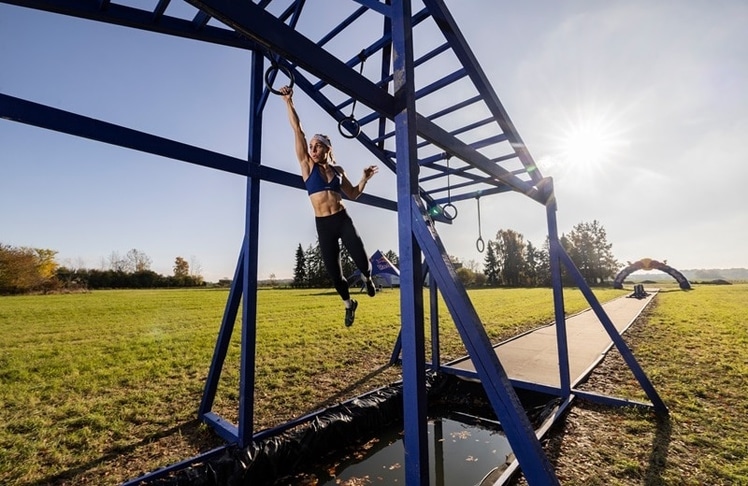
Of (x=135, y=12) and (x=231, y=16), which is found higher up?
(x=135, y=12)

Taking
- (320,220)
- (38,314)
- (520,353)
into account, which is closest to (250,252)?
(320,220)

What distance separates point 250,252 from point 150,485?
174cm

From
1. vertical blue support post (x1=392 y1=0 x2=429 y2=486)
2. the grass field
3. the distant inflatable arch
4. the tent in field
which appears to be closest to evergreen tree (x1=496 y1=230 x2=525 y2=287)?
the distant inflatable arch

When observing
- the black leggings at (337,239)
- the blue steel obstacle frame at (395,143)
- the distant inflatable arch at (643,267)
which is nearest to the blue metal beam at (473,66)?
the blue steel obstacle frame at (395,143)

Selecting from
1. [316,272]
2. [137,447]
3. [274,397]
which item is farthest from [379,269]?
[316,272]

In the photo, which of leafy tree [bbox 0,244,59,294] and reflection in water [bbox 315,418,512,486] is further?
leafy tree [bbox 0,244,59,294]

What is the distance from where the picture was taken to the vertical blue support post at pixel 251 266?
271 centimetres

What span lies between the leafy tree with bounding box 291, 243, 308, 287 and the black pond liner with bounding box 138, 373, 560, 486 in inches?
1444

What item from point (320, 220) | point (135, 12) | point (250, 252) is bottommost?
point (250, 252)

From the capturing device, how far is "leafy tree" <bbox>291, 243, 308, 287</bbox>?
4003cm

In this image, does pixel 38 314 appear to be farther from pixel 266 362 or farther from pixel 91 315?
pixel 266 362

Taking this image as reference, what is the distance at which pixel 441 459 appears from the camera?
304 cm

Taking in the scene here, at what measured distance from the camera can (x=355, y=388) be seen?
4465 millimetres

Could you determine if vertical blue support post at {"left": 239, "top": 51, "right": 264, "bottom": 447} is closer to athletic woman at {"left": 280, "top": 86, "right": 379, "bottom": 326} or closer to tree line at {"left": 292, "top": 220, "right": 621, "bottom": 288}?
athletic woman at {"left": 280, "top": 86, "right": 379, "bottom": 326}
